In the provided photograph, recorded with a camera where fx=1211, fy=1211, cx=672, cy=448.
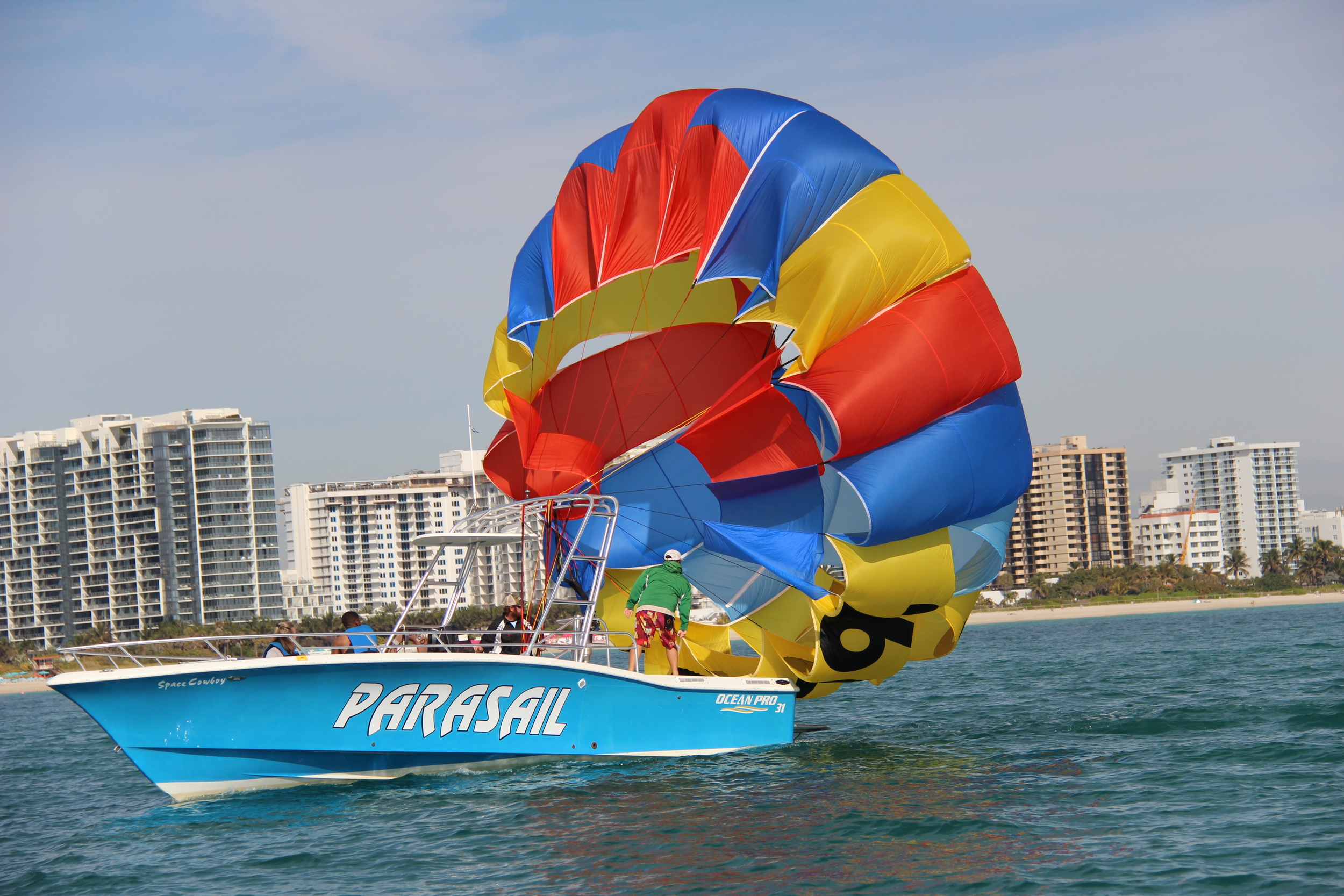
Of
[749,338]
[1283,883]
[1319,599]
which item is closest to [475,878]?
[1283,883]

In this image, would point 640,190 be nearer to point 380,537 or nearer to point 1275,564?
point 1275,564

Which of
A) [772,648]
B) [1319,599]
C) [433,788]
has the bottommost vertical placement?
[1319,599]

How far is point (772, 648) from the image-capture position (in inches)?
468

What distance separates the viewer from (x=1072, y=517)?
116188 millimetres

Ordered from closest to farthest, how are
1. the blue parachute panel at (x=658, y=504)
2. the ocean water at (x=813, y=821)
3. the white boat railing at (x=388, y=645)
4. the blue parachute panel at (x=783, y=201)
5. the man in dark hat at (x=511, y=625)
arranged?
1. the ocean water at (x=813, y=821)
2. the white boat railing at (x=388, y=645)
3. the man in dark hat at (x=511, y=625)
4. the blue parachute panel at (x=783, y=201)
5. the blue parachute panel at (x=658, y=504)

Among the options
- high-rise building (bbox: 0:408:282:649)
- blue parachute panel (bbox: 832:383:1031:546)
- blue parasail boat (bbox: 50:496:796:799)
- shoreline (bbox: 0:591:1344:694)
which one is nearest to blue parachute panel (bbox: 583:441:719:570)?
blue parasail boat (bbox: 50:496:796:799)

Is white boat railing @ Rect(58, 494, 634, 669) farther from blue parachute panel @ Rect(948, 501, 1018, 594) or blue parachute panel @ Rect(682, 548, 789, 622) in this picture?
blue parachute panel @ Rect(948, 501, 1018, 594)

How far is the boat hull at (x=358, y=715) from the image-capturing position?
29.9 feet

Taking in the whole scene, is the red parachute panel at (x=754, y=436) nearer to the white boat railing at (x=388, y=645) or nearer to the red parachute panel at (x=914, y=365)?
the red parachute panel at (x=914, y=365)

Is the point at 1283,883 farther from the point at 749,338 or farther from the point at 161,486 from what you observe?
the point at 161,486

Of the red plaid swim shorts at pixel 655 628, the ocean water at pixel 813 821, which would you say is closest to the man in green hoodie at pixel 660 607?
the red plaid swim shorts at pixel 655 628

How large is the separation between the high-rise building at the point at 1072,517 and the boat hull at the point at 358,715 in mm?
107359

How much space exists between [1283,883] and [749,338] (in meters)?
7.91

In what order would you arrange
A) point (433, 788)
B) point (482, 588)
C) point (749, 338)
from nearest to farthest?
point (433, 788), point (749, 338), point (482, 588)
